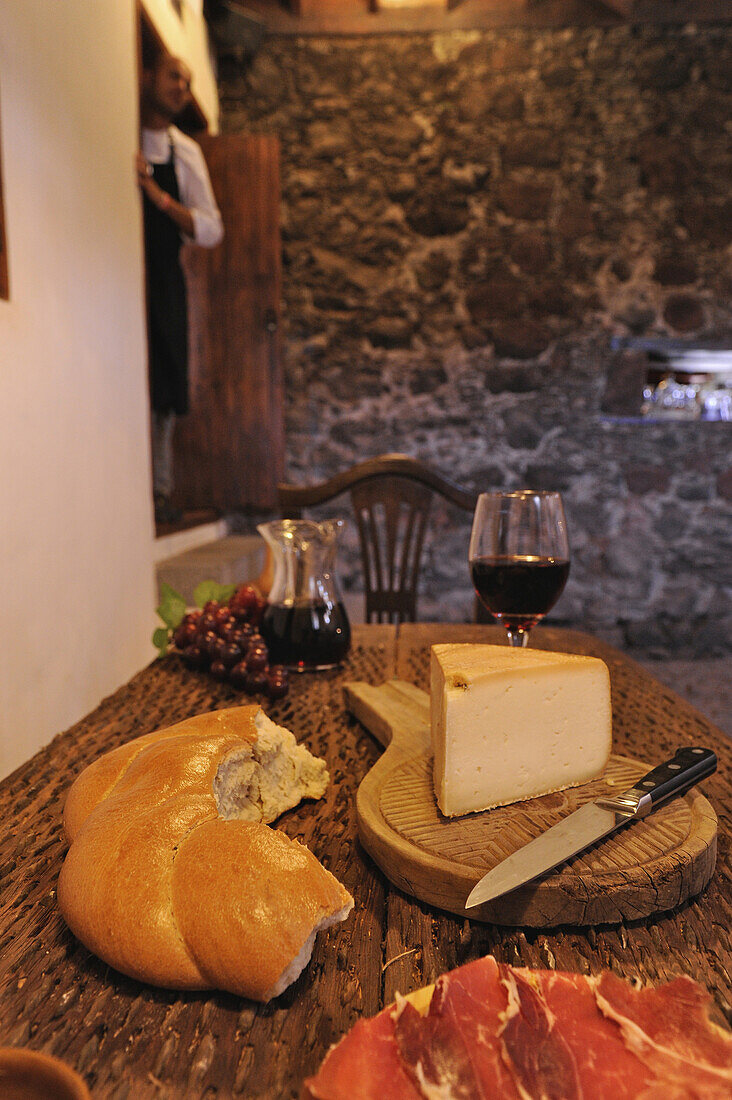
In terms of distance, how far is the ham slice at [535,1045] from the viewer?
0.35 meters

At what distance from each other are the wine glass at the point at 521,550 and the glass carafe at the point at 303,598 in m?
0.32

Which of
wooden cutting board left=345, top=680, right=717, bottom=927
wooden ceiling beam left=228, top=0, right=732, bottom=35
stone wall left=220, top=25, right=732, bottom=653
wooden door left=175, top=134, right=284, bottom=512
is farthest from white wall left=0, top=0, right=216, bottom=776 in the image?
wooden ceiling beam left=228, top=0, right=732, bottom=35

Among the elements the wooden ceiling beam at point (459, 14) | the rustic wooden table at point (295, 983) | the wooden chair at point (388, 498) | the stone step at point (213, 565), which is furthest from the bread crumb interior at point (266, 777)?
the wooden ceiling beam at point (459, 14)

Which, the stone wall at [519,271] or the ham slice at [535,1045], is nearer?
the ham slice at [535,1045]

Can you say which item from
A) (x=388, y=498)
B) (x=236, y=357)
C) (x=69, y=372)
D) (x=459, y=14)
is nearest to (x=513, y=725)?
(x=69, y=372)

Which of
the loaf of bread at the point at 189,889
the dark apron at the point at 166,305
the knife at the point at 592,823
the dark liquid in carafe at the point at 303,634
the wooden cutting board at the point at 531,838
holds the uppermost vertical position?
the dark apron at the point at 166,305

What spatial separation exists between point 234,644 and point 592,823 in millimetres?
646

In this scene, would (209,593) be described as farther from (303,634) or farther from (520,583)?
(520,583)

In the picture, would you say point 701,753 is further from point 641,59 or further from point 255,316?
point 641,59

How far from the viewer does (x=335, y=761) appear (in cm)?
82

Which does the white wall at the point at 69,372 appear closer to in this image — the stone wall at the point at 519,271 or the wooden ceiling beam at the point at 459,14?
the stone wall at the point at 519,271

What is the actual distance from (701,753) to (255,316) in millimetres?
3379

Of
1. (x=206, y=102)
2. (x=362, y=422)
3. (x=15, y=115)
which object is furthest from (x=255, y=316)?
(x=15, y=115)

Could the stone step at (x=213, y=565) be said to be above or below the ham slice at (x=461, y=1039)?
below
